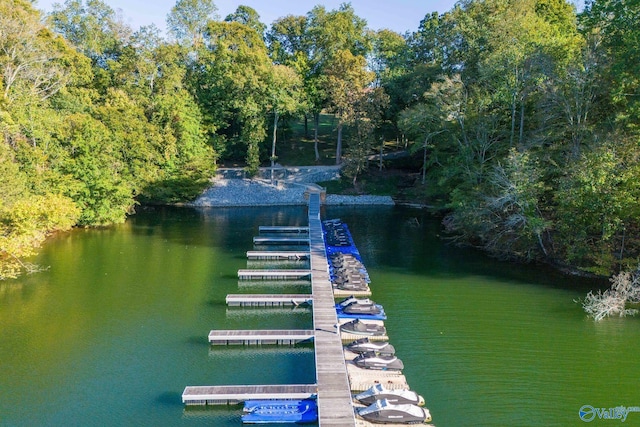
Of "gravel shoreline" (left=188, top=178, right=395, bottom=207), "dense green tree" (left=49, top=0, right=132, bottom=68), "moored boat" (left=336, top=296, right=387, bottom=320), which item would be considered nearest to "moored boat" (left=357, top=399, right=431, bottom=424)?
"moored boat" (left=336, top=296, right=387, bottom=320)

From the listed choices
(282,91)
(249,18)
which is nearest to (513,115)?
(282,91)

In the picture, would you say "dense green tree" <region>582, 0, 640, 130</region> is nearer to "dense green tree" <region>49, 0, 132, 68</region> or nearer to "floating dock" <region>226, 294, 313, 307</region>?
"floating dock" <region>226, 294, 313, 307</region>

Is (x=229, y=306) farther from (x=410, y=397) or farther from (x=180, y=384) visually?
(x=410, y=397)

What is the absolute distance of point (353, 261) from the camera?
32938 mm

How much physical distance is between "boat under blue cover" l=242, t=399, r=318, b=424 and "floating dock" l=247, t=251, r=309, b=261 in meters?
19.0

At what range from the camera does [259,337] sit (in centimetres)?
2230

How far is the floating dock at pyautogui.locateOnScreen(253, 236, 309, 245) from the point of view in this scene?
40.6 m

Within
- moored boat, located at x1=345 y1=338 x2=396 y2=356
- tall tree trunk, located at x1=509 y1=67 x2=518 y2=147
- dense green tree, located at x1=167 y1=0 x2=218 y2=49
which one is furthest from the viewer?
dense green tree, located at x1=167 y1=0 x2=218 y2=49

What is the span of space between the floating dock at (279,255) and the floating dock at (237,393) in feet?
60.4

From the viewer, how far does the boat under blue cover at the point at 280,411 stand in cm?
1673

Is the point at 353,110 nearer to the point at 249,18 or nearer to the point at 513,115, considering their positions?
the point at 513,115

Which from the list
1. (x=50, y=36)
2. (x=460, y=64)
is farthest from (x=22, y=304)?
(x=460, y=64)

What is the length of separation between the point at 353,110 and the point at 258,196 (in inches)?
599

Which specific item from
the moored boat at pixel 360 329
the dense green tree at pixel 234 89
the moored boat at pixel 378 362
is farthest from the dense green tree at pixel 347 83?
the moored boat at pixel 378 362
